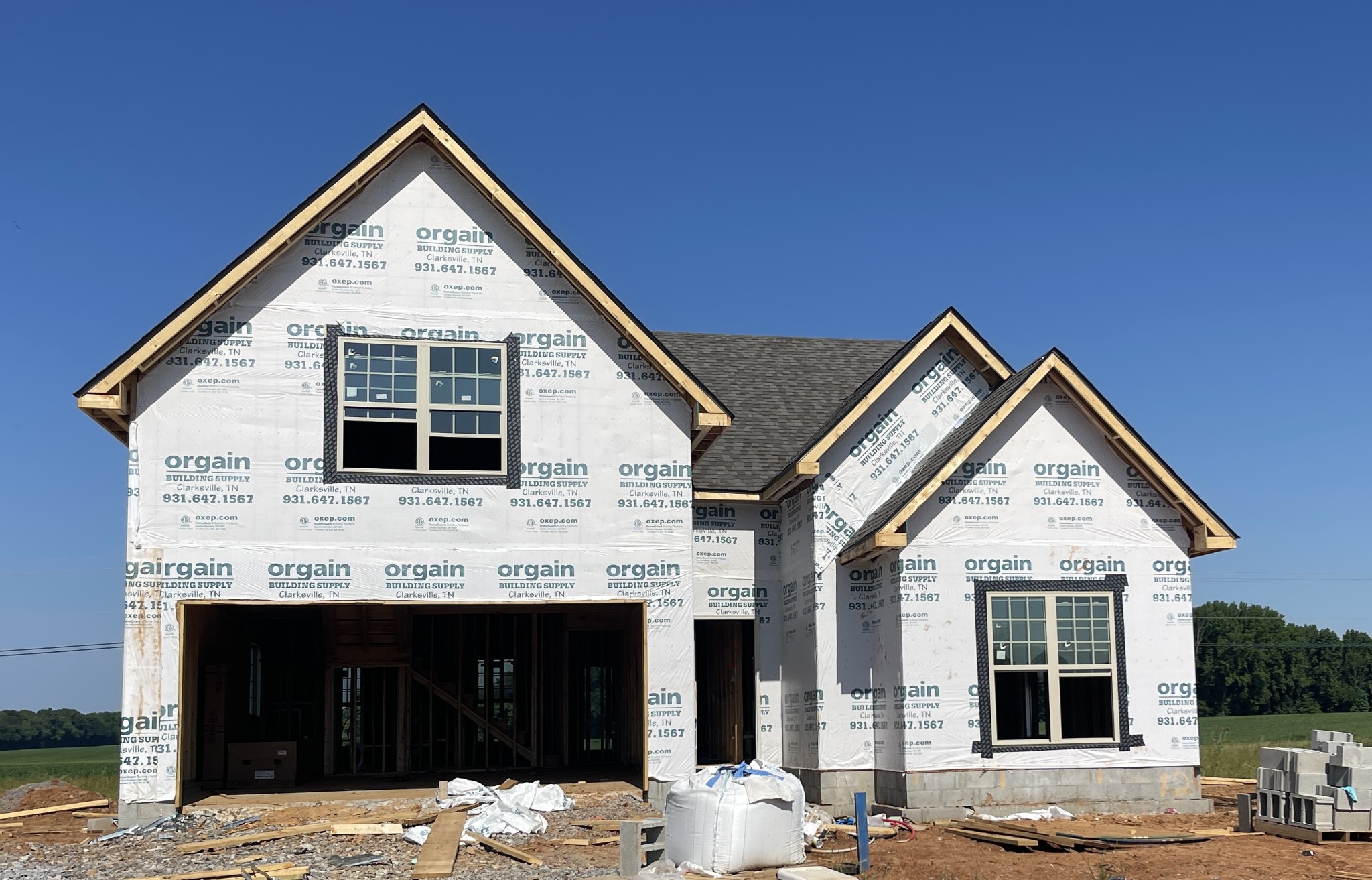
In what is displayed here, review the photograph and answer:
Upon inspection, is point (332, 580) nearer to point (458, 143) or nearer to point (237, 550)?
point (237, 550)

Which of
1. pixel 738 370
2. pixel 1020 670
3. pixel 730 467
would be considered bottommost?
pixel 1020 670

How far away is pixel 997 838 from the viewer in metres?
15.5

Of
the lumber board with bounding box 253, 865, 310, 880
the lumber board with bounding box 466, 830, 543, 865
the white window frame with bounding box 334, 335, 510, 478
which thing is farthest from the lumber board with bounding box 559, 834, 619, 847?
the white window frame with bounding box 334, 335, 510, 478

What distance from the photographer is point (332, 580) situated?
57.1ft

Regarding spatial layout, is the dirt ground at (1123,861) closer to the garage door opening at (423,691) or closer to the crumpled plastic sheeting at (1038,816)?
the crumpled plastic sheeting at (1038,816)

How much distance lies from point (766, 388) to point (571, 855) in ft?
37.3

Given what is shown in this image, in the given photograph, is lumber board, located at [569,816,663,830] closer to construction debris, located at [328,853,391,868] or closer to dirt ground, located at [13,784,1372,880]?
dirt ground, located at [13,784,1372,880]

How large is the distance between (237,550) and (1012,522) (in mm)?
10625

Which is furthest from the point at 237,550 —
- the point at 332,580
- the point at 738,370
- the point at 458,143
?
the point at 738,370

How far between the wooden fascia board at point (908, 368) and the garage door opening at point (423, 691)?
455 cm

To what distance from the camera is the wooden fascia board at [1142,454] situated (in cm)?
1864

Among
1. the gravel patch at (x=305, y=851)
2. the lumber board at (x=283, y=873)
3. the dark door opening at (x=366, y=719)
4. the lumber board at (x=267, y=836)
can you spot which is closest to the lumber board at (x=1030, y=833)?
the gravel patch at (x=305, y=851)

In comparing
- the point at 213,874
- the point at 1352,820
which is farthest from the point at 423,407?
the point at 1352,820

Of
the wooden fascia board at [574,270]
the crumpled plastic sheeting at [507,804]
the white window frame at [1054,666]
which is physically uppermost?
the wooden fascia board at [574,270]
